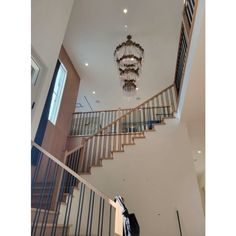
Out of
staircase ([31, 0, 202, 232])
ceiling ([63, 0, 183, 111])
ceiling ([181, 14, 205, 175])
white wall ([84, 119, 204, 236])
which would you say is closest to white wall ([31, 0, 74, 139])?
staircase ([31, 0, 202, 232])

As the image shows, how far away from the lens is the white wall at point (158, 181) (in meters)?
4.38

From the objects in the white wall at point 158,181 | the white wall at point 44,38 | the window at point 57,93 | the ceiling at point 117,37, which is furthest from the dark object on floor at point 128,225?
the ceiling at point 117,37

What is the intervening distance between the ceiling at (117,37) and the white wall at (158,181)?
276cm

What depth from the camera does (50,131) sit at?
550 centimetres

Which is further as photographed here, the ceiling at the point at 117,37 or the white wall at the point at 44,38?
the ceiling at the point at 117,37

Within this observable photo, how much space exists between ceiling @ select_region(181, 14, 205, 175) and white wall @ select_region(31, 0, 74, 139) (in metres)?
2.44

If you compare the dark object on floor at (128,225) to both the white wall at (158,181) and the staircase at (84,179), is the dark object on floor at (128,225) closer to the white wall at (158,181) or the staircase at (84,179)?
the staircase at (84,179)

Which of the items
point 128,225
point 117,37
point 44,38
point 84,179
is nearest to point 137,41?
point 117,37

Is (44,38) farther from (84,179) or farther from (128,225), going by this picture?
(128,225)

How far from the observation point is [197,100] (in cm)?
426

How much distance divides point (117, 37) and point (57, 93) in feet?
8.79
